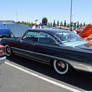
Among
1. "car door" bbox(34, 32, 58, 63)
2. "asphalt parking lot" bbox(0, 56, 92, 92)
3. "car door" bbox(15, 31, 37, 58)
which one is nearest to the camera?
"asphalt parking lot" bbox(0, 56, 92, 92)

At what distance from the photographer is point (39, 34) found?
5082 millimetres

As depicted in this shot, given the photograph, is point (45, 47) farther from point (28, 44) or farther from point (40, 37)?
point (28, 44)

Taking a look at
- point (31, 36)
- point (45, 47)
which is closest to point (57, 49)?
point (45, 47)

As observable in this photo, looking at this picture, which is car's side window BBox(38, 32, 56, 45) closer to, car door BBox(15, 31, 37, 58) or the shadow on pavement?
car door BBox(15, 31, 37, 58)

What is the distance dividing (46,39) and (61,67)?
44.5 inches

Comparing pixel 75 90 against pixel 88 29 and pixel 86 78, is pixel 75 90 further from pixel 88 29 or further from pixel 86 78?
pixel 88 29

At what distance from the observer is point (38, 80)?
389 centimetres

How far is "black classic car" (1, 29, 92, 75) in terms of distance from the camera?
372 centimetres

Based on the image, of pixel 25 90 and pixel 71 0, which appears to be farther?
pixel 71 0

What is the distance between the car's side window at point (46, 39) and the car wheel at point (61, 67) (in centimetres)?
66

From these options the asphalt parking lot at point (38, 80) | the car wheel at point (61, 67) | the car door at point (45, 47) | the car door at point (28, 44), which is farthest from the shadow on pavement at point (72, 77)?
the car door at point (28, 44)

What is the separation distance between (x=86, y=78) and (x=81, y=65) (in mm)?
733

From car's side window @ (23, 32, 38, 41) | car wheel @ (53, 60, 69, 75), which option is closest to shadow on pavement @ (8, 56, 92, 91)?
car wheel @ (53, 60, 69, 75)

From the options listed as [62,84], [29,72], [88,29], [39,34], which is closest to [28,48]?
[39,34]
